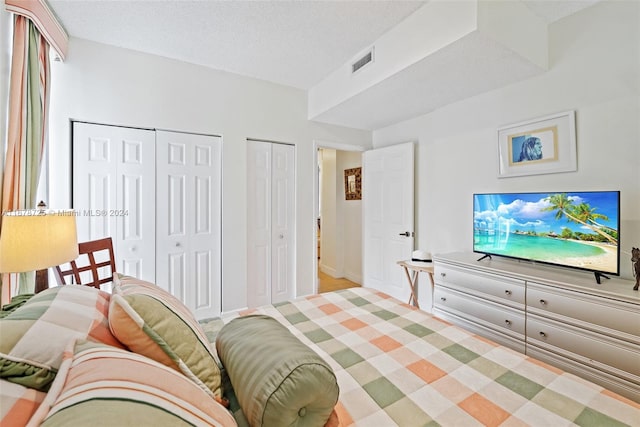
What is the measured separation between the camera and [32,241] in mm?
1282

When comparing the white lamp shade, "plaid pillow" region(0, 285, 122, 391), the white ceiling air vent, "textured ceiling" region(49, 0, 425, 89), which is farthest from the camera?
the white ceiling air vent

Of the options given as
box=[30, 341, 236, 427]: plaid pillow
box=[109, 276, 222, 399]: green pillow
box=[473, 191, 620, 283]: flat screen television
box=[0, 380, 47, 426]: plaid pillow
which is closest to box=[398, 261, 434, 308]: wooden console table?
box=[473, 191, 620, 283]: flat screen television

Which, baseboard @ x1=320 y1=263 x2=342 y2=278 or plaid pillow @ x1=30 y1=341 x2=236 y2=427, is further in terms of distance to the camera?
baseboard @ x1=320 y1=263 x2=342 y2=278

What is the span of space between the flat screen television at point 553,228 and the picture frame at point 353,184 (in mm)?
2092

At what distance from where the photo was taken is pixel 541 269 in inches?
84.3

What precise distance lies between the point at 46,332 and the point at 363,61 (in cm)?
279

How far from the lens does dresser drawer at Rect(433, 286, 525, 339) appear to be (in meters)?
2.07

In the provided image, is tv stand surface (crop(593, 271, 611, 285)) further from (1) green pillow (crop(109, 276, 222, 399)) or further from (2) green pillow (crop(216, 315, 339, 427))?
(1) green pillow (crop(109, 276, 222, 399))

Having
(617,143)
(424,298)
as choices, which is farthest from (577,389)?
(424,298)

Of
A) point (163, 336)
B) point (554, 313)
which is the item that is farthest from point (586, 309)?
point (163, 336)

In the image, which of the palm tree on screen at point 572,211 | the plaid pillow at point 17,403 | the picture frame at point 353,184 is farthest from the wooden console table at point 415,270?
the plaid pillow at point 17,403

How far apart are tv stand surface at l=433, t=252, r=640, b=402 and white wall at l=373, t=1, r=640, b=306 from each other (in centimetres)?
48

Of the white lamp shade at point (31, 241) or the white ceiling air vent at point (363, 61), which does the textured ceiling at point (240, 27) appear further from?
the white lamp shade at point (31, 241)

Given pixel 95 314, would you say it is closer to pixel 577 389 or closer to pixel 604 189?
pixel 577 389
